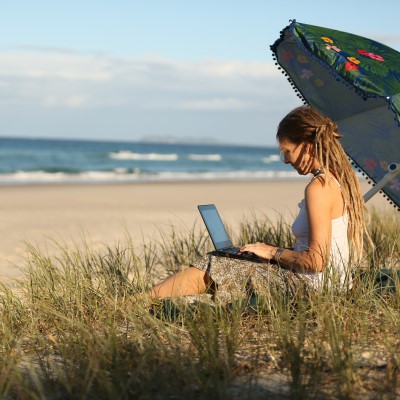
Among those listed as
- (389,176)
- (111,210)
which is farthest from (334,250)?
(111,210)

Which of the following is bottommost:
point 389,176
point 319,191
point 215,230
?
point 215,230

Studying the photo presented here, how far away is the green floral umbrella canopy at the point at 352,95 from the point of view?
4805mm

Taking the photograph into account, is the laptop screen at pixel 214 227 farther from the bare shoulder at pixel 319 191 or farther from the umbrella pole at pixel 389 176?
the umbrella pole at pixel 389 176

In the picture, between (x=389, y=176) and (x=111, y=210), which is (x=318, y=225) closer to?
(x=389, y=176)

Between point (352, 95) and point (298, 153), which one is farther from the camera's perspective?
point (352, 95)

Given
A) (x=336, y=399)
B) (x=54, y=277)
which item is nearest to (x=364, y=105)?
(x=54, y=277)

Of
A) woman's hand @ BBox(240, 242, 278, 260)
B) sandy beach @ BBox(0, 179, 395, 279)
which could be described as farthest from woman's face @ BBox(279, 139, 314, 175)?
sandy beach @ BBox(0, 179, 395, 279)

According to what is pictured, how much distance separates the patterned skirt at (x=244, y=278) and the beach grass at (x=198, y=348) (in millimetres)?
91

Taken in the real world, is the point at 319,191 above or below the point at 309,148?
below

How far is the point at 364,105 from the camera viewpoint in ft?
18.1

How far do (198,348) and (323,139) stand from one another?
Answer: 1.48 meters

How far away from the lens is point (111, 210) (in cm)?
1444

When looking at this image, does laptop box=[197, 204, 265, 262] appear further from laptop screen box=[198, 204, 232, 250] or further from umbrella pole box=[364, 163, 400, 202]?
umbrella pole box=[364, 163, 400, 202]

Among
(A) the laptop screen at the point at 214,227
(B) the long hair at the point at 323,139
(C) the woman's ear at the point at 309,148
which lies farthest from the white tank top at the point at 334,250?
(A) the laptop screen at the point at 214,227
